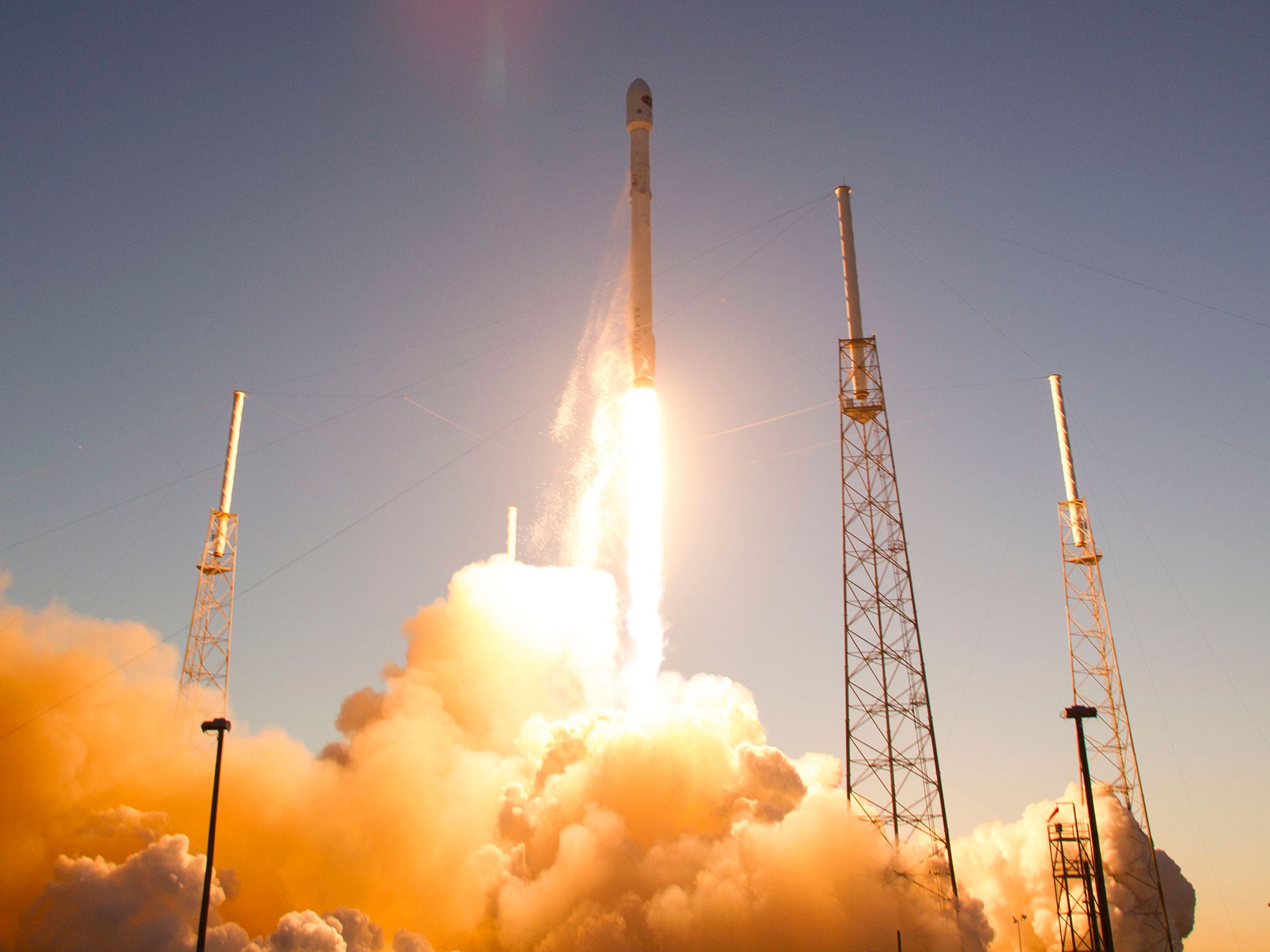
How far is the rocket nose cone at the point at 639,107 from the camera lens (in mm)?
53125

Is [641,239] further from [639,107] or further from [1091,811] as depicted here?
[1091,811]

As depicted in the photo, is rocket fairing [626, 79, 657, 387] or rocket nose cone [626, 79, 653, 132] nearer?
rocket fairing [626, 79, 657, 387]

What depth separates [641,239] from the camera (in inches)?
1982

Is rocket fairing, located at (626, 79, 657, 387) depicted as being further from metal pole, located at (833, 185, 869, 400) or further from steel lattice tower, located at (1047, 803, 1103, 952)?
steel lattice tower, located at (1047, 803, 1103, 952)

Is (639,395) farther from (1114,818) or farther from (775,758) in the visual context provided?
(1114,818)

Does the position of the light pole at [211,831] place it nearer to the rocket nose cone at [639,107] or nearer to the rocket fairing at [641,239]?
the rocket fairing at [641,239]

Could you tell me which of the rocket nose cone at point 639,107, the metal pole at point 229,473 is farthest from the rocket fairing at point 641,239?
the metal pole at point 229,473

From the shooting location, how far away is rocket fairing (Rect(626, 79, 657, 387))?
158 ft

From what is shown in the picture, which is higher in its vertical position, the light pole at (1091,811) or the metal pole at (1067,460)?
the metal pole at (1067,460)

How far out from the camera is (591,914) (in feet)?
138

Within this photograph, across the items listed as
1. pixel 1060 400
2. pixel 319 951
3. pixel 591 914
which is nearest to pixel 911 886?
pixel 591 914

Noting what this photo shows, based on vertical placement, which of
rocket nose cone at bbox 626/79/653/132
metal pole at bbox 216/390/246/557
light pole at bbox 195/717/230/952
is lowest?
light pole at bbox 195/717/230/952

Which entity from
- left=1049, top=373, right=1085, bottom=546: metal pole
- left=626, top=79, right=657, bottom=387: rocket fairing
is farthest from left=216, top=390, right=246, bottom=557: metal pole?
left=1049, top=373, right=1085, bottom=546: metal pole

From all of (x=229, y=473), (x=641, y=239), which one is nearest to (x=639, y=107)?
(x=641, y=239)
